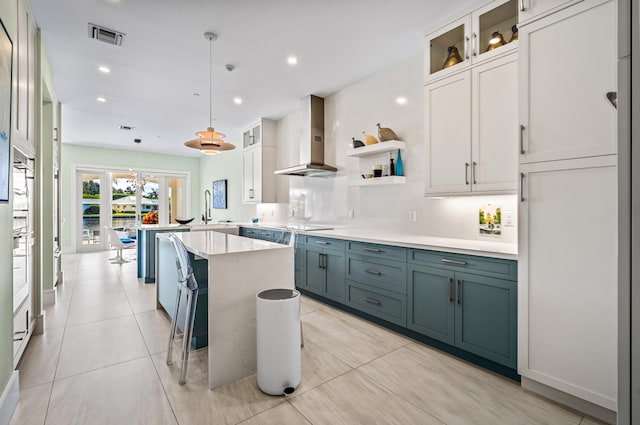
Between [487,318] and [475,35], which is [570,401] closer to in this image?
[487,318]

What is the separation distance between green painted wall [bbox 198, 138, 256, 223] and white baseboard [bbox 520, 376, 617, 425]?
19.2 ft

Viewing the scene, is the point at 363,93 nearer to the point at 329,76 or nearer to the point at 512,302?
the point at 329,76

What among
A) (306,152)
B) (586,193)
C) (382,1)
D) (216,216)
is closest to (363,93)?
(306,152)

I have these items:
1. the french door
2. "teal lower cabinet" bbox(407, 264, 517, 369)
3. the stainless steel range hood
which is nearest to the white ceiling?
the stainless steel range hood

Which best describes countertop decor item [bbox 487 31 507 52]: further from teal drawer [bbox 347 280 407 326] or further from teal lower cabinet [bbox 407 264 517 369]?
teal drawer [bbox 347 280 407 326]

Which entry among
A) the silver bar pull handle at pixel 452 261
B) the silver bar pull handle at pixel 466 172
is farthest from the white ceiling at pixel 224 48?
the silver bar pull handle at pixel 452 261

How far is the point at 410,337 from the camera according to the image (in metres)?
2.79

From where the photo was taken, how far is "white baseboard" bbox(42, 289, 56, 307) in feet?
12.0

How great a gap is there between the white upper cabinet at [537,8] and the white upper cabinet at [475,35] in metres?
0.32

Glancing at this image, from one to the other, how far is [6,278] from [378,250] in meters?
2.62

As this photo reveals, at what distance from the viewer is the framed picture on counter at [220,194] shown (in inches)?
330

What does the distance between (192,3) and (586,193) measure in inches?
119

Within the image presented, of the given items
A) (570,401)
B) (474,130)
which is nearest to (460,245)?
(474,130)

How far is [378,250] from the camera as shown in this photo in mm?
2992
